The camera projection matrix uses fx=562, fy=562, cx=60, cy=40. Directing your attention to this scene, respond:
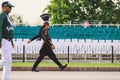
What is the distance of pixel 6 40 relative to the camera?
1232 cm

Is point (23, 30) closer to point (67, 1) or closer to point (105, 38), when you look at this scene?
point (105, 38)

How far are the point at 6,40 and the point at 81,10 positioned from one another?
54.3 meters

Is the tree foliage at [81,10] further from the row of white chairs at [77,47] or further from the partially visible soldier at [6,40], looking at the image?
the partially visible soldier at [6,40]

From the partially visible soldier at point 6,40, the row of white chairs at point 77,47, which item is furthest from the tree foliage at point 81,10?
the partially visible soldier at point 6,40

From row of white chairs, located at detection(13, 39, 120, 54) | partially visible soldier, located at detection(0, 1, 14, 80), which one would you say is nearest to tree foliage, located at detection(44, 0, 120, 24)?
row of white chairs, located at detection(13, 39, 120, 54)

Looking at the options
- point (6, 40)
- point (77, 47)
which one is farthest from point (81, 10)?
point (6, 40)

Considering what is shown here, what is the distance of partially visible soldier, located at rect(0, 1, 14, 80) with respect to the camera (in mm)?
12195

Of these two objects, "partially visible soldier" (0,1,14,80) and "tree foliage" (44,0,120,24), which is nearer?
"partially visible soldier" (0,1,14,80)

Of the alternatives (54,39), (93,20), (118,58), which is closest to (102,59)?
(118,58)

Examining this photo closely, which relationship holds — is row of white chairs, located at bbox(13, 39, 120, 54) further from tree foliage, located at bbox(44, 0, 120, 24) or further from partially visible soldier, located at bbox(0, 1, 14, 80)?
tree foliage, located at bbox(44, 0, 120, 24)

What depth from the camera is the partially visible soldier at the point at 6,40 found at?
12.2m

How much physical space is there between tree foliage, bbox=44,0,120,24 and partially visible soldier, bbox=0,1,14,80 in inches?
2021

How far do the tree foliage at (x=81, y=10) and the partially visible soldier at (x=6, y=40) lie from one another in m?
51.3

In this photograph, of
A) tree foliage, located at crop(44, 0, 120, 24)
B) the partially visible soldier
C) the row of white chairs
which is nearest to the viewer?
the partially visible soldier
